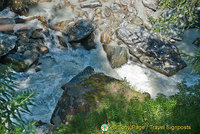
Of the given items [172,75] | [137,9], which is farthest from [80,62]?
[137,9]

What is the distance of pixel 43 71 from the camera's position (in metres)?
7.99

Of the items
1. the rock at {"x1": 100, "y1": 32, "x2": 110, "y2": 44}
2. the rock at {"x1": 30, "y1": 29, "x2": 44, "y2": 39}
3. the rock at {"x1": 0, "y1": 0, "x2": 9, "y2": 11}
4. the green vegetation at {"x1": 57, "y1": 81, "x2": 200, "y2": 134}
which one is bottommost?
the rock at {"x1": 100, "y1": 32, "x2": 110, "y2": 44}

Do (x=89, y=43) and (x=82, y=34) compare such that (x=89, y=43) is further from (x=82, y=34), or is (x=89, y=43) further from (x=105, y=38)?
(x=105, y=38)

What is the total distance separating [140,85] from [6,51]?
19.8 ft

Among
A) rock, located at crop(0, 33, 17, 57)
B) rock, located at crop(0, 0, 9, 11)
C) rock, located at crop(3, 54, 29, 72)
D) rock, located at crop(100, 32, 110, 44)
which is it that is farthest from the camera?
rock, located at crop(0, 0, 9, 11)

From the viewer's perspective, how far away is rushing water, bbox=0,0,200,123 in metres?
7.21

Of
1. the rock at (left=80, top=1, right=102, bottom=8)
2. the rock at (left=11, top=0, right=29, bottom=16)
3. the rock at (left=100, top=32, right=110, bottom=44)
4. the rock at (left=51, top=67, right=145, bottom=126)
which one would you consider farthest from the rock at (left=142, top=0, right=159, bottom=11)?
the rock at (left=51, top=67, right=145, bottom=126)

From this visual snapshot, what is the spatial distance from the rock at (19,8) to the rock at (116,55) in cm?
492

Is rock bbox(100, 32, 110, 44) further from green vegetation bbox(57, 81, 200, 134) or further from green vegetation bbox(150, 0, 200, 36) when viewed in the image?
green vegetation bbox(57, 81, 200, 134)

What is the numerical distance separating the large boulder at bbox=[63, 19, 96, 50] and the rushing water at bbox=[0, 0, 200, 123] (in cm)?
35

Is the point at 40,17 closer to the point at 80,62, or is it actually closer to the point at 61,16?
the point at 61,16

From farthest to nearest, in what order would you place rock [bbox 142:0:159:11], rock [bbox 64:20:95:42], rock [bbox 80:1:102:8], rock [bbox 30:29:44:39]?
rock [bbox 142:0:159:11] → rock [bbox 80:1:102:8] → rock [bbox 64:20:95:42] → rock [bbox 30:29:44:39]

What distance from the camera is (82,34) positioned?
9.27m

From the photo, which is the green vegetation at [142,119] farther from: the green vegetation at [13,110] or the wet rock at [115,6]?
the wet rock at [115,6]
